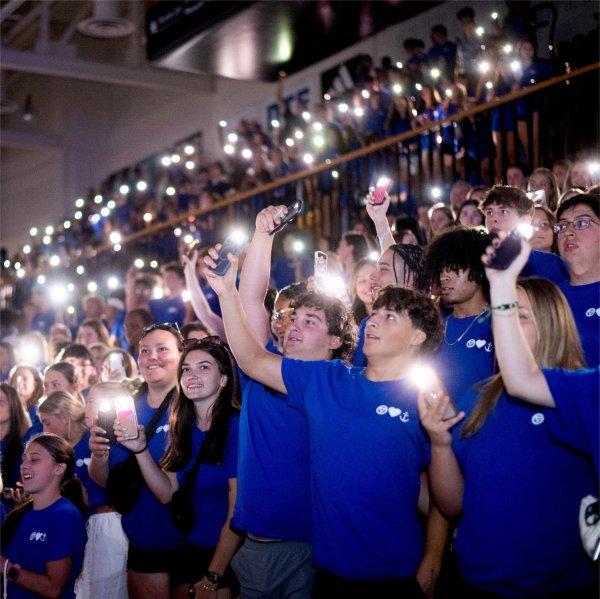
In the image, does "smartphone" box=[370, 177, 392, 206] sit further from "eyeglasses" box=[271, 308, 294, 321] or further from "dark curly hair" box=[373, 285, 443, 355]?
"dark curly hair" box=[373, 285, 443, 355]

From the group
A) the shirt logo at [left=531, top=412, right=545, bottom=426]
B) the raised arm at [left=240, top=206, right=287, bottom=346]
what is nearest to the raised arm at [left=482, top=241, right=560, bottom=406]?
the shirt logo at [left=531, top=412, right=545, bottom=426]

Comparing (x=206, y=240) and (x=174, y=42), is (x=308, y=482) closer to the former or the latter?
(x=206, y=240)

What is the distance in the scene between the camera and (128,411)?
11.8 ft

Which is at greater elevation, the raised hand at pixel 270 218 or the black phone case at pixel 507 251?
the raised hand at pixel 270 218

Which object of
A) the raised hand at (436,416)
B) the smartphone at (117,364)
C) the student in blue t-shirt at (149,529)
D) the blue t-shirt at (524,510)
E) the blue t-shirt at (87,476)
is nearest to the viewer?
the blue t-shirt at (524,510)

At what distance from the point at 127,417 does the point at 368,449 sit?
1175 mm

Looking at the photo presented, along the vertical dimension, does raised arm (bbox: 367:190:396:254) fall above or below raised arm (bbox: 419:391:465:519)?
above

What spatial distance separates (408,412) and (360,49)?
9477 mm

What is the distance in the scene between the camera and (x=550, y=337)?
2.65 meters

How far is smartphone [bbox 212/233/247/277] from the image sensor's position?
122 inches

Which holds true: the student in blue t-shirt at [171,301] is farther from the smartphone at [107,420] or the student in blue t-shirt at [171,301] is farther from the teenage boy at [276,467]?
the teenage boy at [276,467]

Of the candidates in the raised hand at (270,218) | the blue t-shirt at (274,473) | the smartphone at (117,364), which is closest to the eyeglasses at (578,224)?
the raised hand at (270,218)

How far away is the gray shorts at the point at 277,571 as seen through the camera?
3209mm

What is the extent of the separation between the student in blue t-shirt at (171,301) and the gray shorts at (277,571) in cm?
401
